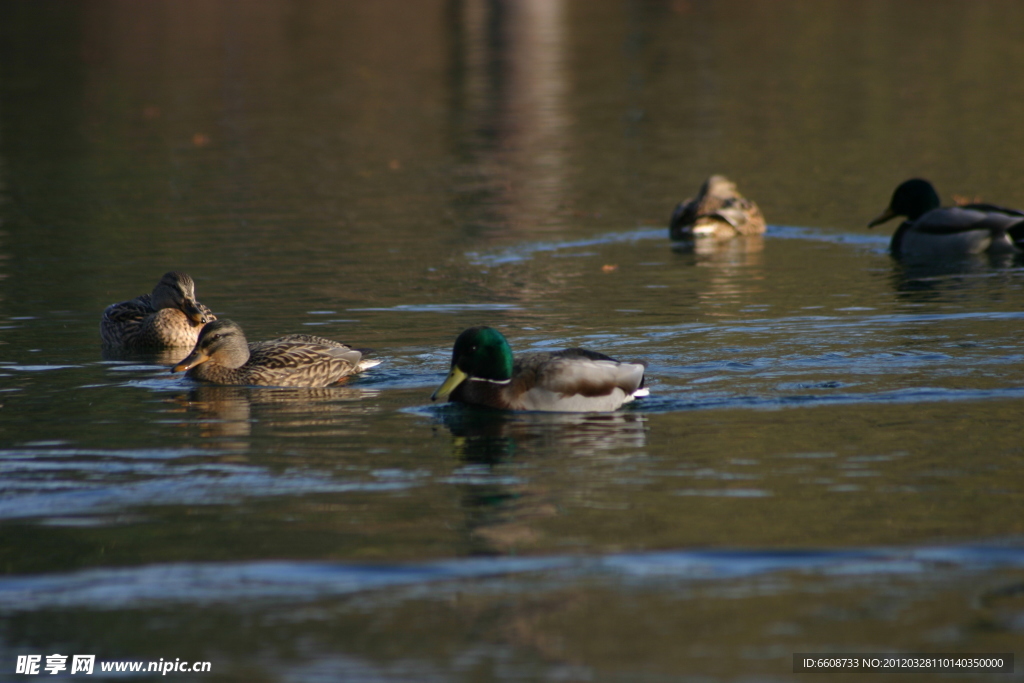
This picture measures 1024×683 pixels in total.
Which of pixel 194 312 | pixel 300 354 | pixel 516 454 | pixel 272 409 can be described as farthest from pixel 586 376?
pixel 194 312

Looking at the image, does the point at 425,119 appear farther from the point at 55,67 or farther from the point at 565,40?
the point at 565,40

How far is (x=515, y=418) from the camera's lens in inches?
401

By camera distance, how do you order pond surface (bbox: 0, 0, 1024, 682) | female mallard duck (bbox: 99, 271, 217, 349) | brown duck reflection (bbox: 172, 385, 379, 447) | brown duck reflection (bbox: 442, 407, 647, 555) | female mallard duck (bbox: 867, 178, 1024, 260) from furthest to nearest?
female mallard duck (bbox: 867, 178, 1024, 260), female mallard duck (bbox: 99, 271, 217, 349), brown duck reflection (bbox: 172, 385, 379, 447), brown duck reflection (bbox: 442, 407, 647, 555), pond surface (bbox: 0, 0, 1024, 682)

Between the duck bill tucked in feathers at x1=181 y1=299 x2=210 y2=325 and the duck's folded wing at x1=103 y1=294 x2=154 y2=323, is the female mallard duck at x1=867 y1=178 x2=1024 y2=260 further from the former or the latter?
the duck's folded wing at x1=103 y1=294 x2=154 y2=323

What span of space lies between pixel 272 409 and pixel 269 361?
2.62 ft

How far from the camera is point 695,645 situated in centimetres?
605

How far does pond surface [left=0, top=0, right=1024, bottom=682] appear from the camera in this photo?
640 centimetres

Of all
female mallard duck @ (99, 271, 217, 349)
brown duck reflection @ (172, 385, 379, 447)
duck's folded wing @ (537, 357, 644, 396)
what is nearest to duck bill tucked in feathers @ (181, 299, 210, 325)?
female mallard duck @ (99, 271, 217, 349)

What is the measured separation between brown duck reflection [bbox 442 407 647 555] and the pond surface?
0.03m

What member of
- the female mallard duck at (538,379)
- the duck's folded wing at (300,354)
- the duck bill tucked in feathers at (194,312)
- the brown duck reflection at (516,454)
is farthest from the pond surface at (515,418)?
the duck bill tucked in feathers at (194,312)

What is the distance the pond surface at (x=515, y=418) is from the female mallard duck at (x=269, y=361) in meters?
0.19

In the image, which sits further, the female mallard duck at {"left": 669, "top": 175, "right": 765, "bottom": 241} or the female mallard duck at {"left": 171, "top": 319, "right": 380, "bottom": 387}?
the female mallard duck at {"left": 669, "top": 175, "right": 765, "bottom": 241}

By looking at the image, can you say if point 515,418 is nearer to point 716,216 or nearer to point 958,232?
point 716,216

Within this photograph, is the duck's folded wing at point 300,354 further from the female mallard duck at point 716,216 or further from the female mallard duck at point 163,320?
the female mallard duck at point 716,216
